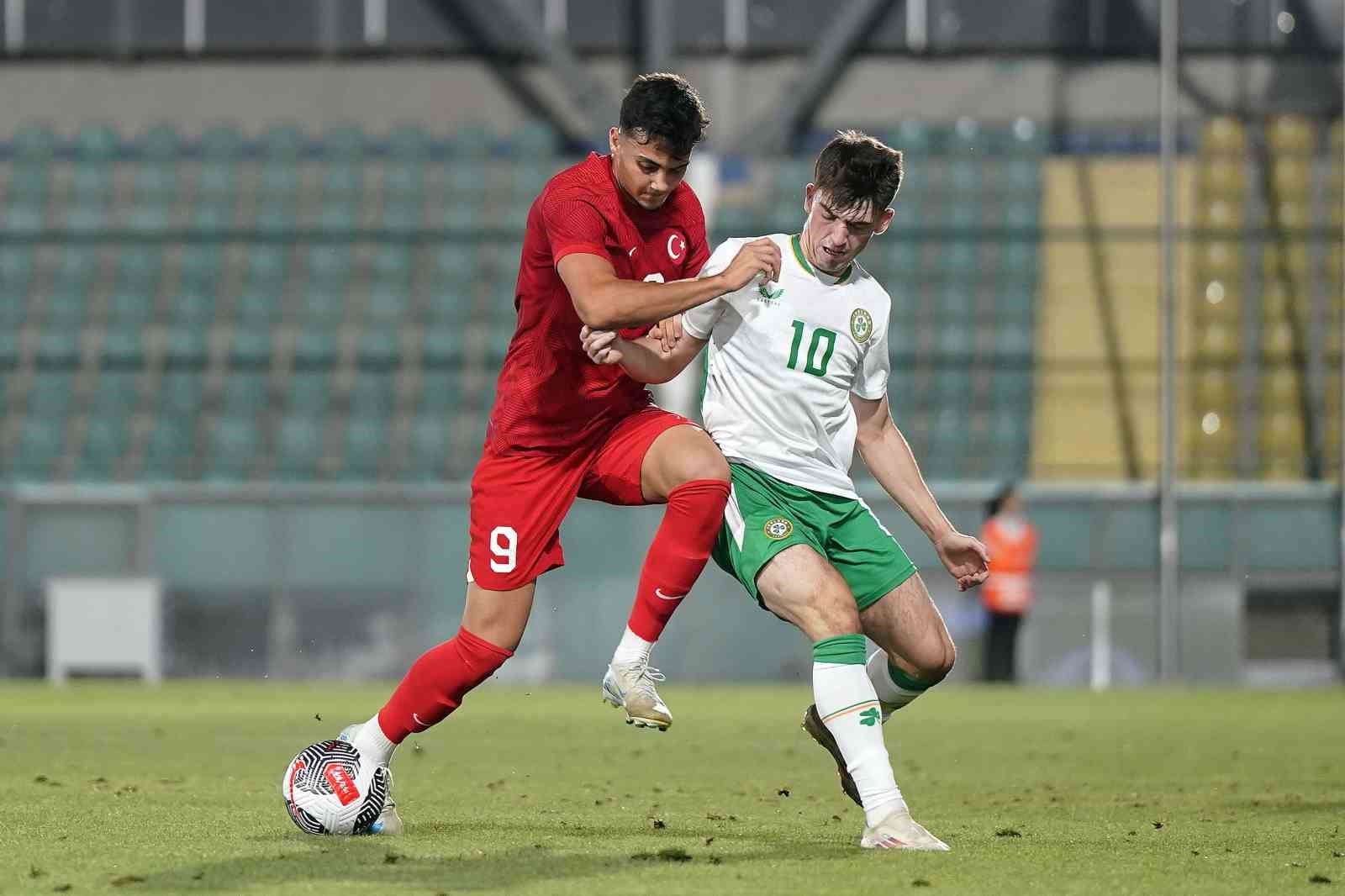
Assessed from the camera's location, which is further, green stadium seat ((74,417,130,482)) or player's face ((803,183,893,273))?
green stadium seat ((74,417,130,482))

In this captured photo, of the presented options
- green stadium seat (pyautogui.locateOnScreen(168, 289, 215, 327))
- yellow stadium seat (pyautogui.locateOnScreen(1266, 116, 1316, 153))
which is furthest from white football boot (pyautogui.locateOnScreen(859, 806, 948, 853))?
yellow stadium seat (pyautogui.locateOnScreen(1266, 116, 1316, 153))

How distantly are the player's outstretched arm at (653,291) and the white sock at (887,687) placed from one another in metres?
1.35

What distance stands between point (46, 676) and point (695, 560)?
14454mm

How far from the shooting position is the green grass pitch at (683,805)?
17.2 feet

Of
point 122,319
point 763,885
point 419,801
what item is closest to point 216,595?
point 122,319

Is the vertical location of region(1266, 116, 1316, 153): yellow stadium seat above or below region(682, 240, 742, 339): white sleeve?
above

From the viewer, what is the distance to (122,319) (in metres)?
23.0

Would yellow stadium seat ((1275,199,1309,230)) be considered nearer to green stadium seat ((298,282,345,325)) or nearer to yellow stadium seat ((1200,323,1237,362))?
yellow stadium seat ((1200,323,1237,362))

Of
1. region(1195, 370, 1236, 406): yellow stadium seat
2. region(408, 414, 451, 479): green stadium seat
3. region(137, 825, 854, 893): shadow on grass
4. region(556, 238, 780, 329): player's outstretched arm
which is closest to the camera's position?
region(137, 825, 854, 893): shadow on grass

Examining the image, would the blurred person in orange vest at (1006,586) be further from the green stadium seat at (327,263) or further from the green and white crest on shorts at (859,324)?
the green and white crest on shorts at (859,324)

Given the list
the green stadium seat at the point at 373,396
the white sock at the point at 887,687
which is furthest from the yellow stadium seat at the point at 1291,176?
the white sock at the point at 887,687

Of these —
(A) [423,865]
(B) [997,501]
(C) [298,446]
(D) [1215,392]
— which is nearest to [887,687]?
(A) [423,865]

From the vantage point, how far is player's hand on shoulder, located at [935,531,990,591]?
6188 mm

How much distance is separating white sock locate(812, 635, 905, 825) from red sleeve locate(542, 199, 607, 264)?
1.23 metres
